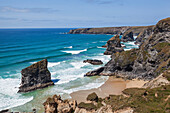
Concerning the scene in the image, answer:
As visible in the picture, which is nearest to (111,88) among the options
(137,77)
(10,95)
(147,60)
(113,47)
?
(137,77)

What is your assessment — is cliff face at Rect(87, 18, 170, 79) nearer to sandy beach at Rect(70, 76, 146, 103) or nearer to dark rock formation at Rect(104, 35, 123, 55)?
sandy beach at Rect(70, 76, 146, 103)

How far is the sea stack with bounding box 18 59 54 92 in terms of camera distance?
35656mm

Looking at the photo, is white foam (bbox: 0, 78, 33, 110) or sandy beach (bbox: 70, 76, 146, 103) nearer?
white foam (bbox: 0, 78, 33, 110)

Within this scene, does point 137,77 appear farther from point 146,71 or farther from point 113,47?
Result: point 113,47

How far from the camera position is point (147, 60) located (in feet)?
133

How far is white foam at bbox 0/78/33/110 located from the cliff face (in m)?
22.1

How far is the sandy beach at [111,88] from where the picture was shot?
1259 inches

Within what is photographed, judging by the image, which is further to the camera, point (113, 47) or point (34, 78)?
point (113, 47)

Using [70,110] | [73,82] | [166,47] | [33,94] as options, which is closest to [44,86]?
[33,94]

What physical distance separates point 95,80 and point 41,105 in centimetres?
1656

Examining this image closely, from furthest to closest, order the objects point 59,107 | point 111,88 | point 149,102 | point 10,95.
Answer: point 111,88
point 10,95
point 59,107
point 149,102

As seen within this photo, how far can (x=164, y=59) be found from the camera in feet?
123

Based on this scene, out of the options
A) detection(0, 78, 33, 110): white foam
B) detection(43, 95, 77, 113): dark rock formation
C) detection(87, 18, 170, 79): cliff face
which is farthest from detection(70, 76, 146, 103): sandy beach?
detection(0, 78, 33, 110): white foam

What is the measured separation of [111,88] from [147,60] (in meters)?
12.7
